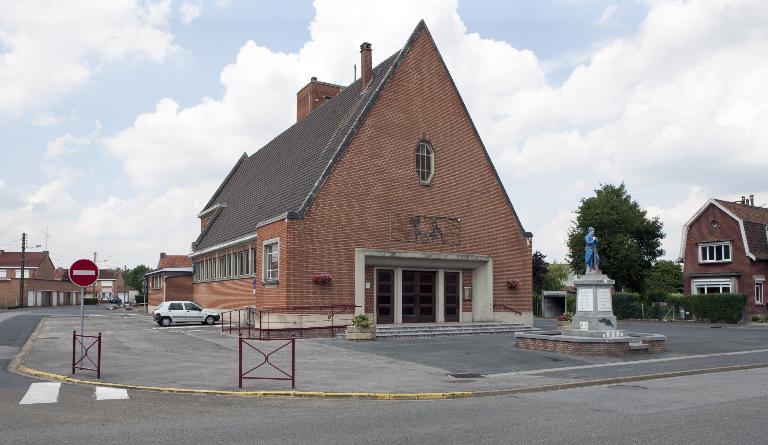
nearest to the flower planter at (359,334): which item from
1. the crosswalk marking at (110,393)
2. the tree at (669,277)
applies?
the crosswalk marking at (110,393)

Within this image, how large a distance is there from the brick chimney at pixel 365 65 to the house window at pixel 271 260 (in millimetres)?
9400

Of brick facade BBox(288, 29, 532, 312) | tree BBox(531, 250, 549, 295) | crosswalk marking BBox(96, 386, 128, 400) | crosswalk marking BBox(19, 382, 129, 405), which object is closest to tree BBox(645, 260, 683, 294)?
tree BBox(531, 250, 549, 295)

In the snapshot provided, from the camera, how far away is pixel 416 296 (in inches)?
1219

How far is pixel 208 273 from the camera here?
137 feet

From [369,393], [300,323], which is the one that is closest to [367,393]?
[369,393]

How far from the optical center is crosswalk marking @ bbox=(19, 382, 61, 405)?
11685 mm

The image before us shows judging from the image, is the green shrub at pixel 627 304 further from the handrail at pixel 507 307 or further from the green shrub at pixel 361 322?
the green shrub at pixel 361 322

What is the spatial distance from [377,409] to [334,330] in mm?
15265

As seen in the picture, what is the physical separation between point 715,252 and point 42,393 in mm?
49853

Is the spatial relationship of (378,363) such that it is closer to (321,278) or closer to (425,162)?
(321,278)

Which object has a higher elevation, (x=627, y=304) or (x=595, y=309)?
(x=595, y=309)

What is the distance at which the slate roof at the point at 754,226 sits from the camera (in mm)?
48750

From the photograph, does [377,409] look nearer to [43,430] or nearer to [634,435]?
[634,435]

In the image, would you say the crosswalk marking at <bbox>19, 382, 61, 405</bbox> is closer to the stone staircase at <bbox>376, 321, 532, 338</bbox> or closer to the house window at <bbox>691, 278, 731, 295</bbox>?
the stone staircase at <bbox>376, 321, 532, 338</bbox>
